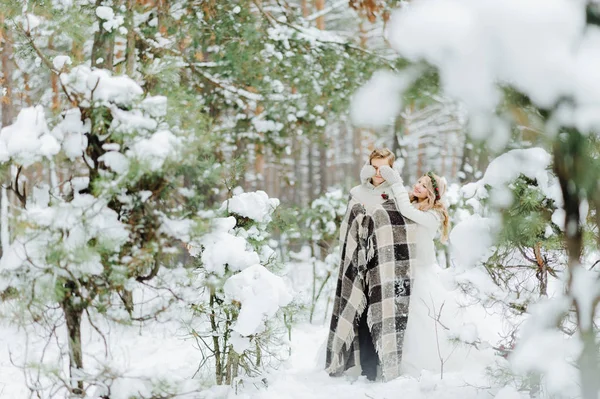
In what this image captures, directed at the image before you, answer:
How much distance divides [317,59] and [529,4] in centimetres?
606

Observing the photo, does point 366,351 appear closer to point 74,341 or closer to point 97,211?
point 74,341

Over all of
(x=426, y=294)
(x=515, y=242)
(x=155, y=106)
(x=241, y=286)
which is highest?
(x=155, y=106)

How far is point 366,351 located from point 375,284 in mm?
606

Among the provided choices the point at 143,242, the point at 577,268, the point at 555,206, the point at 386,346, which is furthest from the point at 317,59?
the point at 577,268

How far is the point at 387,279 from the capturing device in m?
4.34

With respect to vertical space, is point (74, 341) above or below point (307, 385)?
above

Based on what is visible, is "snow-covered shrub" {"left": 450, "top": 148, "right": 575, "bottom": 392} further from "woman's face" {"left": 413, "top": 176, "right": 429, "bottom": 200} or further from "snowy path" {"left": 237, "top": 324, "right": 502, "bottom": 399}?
"woman's face" {"left": 413, "top": 176, "right": 429, "bottom": 200}

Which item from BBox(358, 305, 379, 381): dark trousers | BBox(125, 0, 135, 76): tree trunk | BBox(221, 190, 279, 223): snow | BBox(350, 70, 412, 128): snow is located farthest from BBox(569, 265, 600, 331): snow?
BBox(125, 0, 135, 76): tree trunk

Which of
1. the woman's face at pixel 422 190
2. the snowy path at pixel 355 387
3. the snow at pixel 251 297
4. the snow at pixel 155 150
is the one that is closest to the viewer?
the snow at pixel 155 150

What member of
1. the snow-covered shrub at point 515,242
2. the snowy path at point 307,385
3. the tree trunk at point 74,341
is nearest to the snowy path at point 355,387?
the snowy path at point 307,385

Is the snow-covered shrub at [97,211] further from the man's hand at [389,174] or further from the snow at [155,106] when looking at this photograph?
the man's hand at [389,174]

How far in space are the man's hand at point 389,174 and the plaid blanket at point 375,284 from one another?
199mm

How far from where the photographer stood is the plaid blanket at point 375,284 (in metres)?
4.31

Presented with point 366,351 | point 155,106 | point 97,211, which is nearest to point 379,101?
point 155,106
